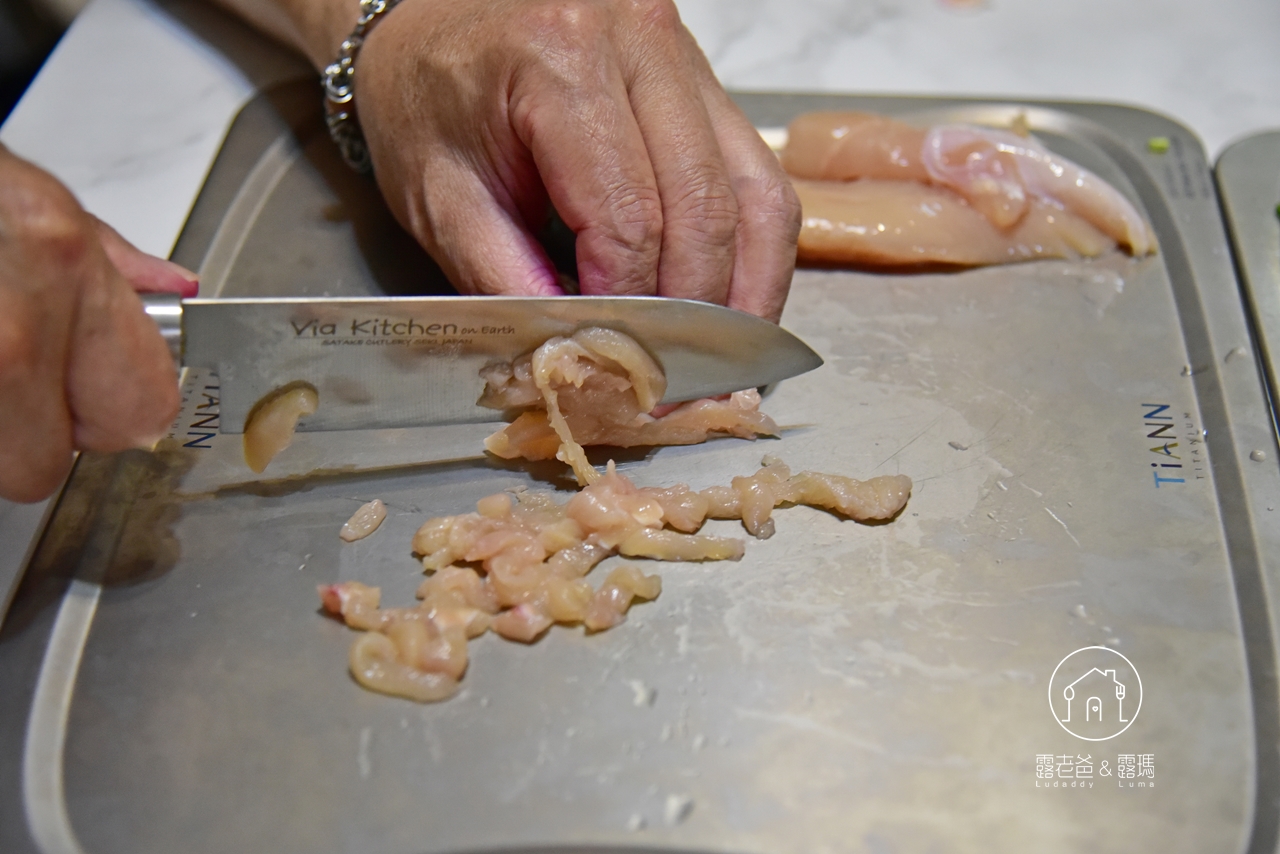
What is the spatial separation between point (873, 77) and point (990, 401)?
1.30 meters

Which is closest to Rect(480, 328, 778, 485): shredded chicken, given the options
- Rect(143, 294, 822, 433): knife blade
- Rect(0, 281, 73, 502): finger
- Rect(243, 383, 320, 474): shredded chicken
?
Rect(143, 294, 822, 433): knife blade

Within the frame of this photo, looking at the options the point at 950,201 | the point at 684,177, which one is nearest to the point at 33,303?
the point at 684,177

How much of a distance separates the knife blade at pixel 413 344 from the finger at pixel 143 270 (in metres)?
0.12

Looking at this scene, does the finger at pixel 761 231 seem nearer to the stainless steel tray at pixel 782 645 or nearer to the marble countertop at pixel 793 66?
the stainless steel tray at pixel 782 645

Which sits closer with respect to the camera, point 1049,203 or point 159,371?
point 159,371

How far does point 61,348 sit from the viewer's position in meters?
1.29

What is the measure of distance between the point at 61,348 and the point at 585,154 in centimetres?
82

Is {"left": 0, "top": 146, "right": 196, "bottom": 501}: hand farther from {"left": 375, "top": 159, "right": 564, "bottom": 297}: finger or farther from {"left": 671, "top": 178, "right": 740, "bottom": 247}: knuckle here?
{"left": 671, "top": 178, "right": 740, "bottom": 247}: knuckle

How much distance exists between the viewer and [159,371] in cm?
140

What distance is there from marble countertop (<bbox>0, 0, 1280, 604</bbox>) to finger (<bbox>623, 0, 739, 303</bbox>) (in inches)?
43.0

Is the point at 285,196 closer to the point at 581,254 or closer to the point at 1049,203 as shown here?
the point at 581,254

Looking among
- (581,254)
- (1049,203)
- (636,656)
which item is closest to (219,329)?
(581,254)

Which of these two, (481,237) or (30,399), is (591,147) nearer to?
(481,237)

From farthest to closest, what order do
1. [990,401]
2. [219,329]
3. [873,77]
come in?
[873,77] → [990,401] → [219,329]
